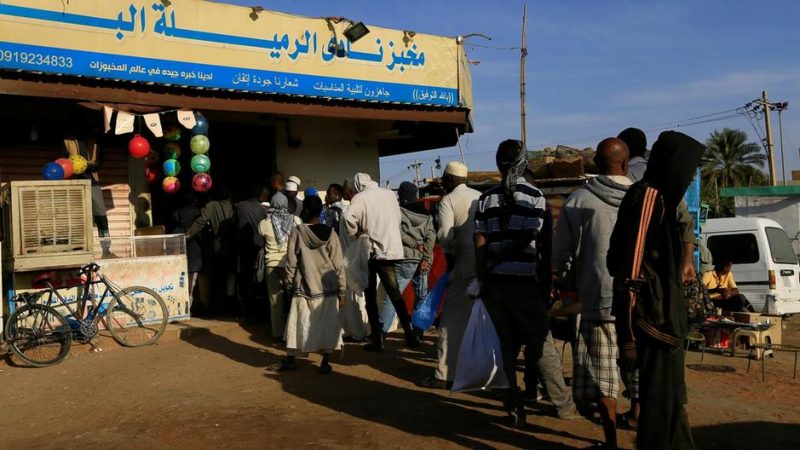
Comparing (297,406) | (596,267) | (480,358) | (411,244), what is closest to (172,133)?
(411,244)

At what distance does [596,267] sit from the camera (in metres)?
4.62

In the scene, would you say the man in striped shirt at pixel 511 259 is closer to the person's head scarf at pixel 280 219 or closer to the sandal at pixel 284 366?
the sandal at pixel 284 366

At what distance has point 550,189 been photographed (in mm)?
11023

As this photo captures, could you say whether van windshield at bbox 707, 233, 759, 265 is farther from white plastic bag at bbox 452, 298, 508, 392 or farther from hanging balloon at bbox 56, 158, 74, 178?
hanging balloon at bbox 56, 158, 74, 178

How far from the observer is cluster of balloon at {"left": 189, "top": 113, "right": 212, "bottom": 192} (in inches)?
384

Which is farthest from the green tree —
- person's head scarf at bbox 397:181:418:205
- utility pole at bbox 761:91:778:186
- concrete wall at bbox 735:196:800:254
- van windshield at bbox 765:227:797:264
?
person's head scarf at bbox 397:181:418:205

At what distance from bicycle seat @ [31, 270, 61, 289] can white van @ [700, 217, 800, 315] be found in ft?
32.5

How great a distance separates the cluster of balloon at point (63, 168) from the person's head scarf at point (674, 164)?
7316 millimetres

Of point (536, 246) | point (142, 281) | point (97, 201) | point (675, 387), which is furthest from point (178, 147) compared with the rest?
point (675, 387)

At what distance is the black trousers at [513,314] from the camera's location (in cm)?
520

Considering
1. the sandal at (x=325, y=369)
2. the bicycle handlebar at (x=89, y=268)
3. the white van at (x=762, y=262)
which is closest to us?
the sandal at (x=325, y=369)

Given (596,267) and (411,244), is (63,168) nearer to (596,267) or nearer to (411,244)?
(411,244)

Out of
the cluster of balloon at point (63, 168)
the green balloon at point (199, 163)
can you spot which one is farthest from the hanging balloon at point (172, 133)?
the cluster of balloon at point (63, 168)

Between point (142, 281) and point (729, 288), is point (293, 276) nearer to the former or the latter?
point (142, 281)
